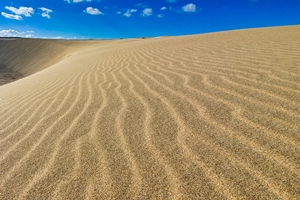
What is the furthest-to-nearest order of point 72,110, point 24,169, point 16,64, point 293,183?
1. point 16,64
2. point 72,110
3. point 24,169
4. point 293,183

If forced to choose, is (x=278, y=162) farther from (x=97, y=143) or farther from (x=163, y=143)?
(x=97, y=143)

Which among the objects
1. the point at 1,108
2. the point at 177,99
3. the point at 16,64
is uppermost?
the point at 177,99

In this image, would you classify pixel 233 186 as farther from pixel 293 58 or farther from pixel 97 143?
pixel 293 58

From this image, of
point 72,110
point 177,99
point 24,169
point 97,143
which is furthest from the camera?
point 72,110

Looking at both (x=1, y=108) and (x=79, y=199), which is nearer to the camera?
(x=79, y=199)

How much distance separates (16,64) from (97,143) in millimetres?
25143

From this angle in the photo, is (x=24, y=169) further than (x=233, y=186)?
Yes

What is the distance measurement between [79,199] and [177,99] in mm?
1623

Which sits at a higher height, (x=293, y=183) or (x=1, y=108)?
(x=293, y=183)

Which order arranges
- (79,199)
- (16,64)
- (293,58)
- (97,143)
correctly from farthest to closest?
(16,64) < (293,58) < (97,143) < (79,199)

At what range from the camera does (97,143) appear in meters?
1.93

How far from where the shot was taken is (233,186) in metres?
1.24

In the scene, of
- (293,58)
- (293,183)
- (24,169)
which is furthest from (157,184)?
(293,58)

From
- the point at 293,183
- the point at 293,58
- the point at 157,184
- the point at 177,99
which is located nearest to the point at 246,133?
the point at 293,183
